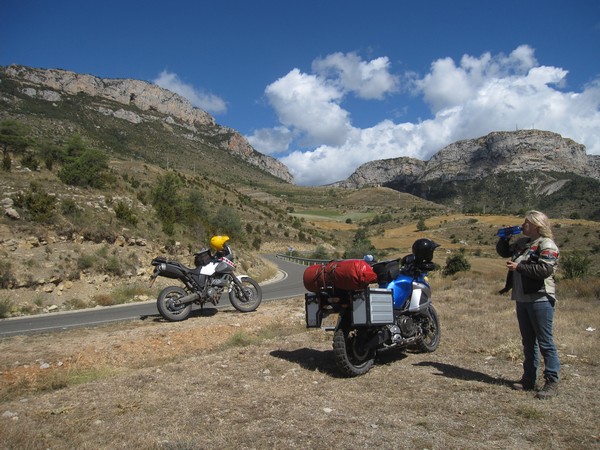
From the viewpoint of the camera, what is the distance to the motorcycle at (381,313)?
612cm

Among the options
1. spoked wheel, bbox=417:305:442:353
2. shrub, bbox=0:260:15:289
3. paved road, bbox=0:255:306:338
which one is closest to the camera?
spoked wheel, bbox=417:305:442:353

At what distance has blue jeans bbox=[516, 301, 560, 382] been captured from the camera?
17.2 ft

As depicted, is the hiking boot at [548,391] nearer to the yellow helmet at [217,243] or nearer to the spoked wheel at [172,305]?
the spoked wheel at [172,305]

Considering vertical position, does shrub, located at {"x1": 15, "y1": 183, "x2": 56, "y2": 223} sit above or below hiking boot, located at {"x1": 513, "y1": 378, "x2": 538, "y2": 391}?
above

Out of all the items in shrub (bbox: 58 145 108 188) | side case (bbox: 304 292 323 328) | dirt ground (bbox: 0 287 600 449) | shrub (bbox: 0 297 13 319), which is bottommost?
dirt ground (bbox: 0 287 600 449)

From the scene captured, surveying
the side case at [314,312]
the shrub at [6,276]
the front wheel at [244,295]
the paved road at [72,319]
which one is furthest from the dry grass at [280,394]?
the shrub at [6,276]

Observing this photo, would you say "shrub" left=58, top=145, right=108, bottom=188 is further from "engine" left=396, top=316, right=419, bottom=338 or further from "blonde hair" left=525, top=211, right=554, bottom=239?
"blonde hair" left=525, top=211, right=554, bottom=239

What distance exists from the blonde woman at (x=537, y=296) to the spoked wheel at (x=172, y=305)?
776 centimetres

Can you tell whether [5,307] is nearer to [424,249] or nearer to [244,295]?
[244,295]

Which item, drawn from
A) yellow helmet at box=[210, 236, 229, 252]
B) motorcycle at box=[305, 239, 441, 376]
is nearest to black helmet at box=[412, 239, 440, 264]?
motorcycle at box=[305, 239, 441, 376]

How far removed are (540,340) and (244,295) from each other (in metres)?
8.05

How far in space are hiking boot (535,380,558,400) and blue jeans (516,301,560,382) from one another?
5 centimetres

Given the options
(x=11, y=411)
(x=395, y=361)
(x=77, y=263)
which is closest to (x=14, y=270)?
(x=77, y=263)

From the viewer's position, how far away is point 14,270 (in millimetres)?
16562
